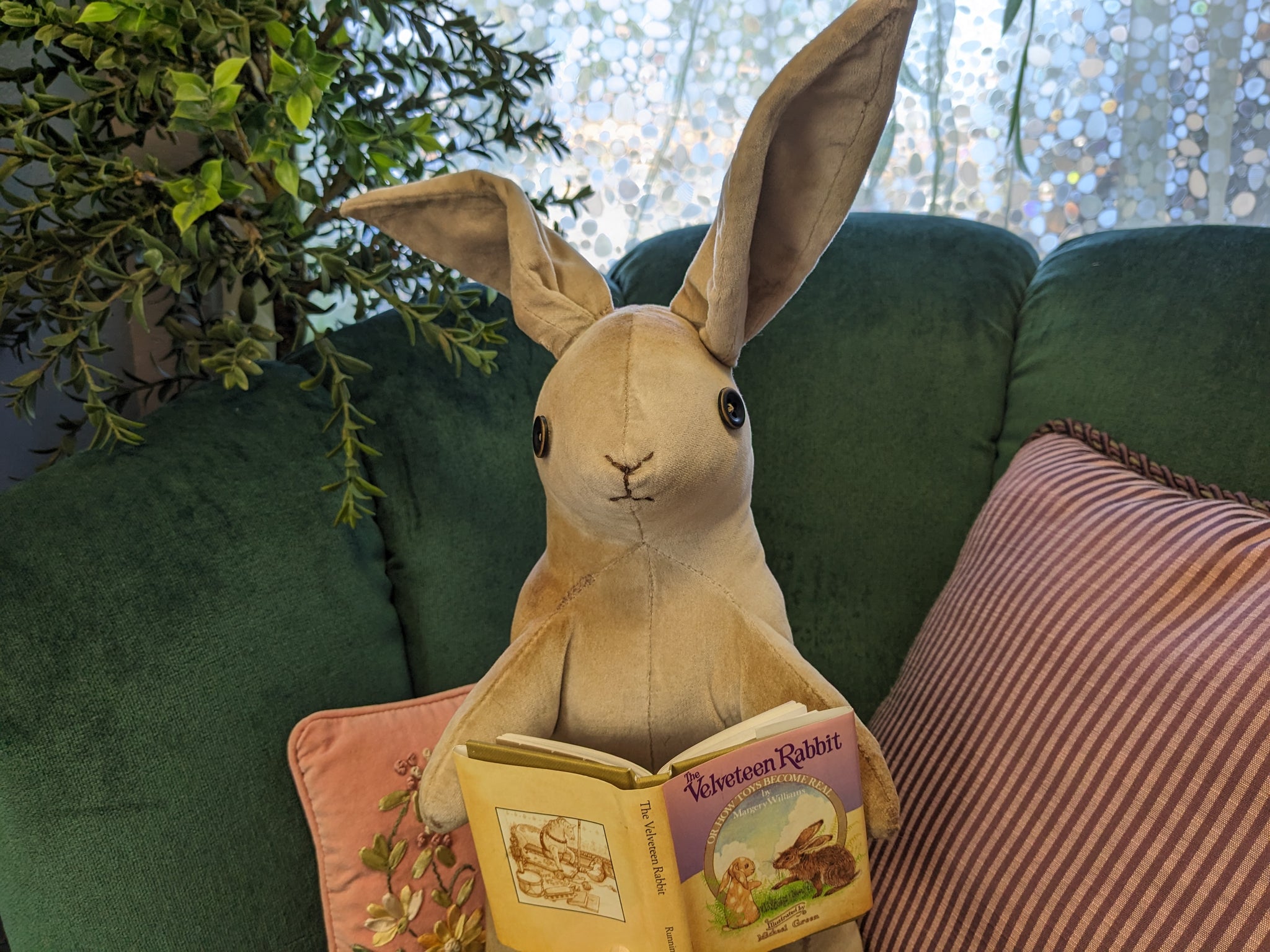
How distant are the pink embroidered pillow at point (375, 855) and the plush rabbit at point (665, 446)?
15 centimetres

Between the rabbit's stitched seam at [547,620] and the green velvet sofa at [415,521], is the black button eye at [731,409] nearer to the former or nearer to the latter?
the rabbit's stitched seam at [547,620]

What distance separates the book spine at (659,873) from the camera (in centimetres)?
51

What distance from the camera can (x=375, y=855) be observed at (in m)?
0.72

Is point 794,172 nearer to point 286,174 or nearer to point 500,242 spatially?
point 500,242

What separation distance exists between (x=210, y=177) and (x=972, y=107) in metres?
1.06

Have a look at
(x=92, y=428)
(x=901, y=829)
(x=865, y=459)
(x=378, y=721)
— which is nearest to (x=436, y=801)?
(x=378, y=721)

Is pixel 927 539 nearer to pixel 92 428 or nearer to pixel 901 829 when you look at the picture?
pixel 901 829

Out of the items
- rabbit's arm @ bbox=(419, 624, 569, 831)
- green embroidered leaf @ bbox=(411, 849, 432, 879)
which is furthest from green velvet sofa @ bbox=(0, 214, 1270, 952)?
rabbit's arm @ bbox=(419, 624, 569, 831)

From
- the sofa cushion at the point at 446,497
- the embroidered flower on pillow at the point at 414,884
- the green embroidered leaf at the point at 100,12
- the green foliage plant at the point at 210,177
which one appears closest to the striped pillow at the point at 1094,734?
the embroidered flower on pillow at the point at 414,884

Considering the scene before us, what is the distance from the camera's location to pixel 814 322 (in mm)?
1071

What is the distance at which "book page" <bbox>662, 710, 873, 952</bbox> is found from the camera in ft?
1.73

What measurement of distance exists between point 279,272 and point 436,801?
1.63 feet

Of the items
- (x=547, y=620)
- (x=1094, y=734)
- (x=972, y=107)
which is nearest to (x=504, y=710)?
(x=547, y=620)

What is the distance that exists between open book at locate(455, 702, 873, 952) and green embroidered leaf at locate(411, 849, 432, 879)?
0.60 ft
